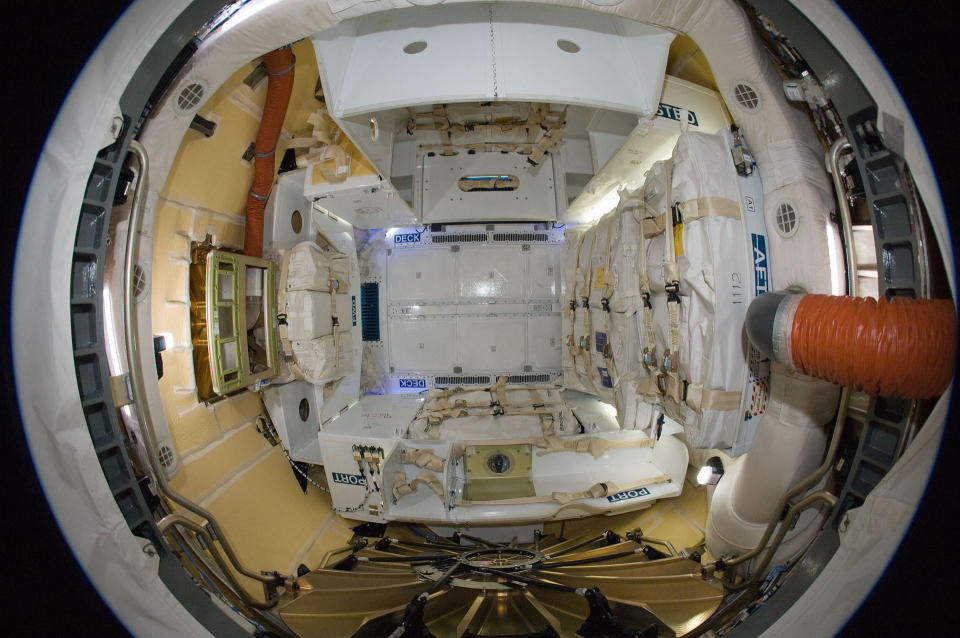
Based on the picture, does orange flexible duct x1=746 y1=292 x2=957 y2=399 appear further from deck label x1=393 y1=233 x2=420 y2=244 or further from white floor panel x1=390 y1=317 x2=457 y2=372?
deck label x1=393 y1=233 x2=420 y2=244

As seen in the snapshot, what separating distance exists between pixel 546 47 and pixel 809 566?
3.31 m

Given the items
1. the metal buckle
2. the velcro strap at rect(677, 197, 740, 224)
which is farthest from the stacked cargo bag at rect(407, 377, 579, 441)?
the velcro strap at rect(677, 197, 740, 224)

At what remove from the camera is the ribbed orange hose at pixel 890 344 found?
105 cm

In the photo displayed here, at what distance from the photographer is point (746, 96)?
→ 185cm

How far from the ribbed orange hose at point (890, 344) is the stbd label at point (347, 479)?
3545 millimetres

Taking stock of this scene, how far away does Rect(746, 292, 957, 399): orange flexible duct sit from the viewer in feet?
3.44

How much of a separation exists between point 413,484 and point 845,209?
12.3 feet

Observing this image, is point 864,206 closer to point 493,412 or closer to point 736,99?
point 736,99

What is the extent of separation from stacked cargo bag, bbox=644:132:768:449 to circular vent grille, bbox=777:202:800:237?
0.21 metres

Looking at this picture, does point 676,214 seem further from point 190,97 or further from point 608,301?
point 190,97

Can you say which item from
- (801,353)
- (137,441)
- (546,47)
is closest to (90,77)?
(137,441)

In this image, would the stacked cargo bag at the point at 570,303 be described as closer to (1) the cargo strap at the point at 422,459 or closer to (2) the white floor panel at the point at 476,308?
(2) the white floor panel at the point at 476,308

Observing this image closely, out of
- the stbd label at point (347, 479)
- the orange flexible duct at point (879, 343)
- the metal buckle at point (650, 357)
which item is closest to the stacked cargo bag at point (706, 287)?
the metal buckle at point (650, 357)

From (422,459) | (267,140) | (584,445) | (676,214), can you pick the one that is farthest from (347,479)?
(676,214)
